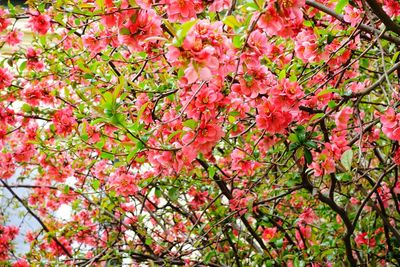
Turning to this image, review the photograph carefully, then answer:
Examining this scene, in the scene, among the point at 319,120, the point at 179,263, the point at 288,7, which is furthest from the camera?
the point at 179,263

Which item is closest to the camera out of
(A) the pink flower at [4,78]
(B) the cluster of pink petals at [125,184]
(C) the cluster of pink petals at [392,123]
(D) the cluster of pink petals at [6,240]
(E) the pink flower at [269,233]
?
(C) the cluster of pink petals at [392,123]

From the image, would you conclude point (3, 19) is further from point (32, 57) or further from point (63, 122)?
point (63, 122)

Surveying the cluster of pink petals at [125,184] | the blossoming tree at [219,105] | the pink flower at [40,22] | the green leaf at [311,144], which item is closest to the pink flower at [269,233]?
the blossoming tree at [219,105]

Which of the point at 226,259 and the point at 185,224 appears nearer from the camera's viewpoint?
the point at 226,259

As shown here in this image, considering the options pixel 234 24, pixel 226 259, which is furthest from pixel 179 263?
pixel 234 24

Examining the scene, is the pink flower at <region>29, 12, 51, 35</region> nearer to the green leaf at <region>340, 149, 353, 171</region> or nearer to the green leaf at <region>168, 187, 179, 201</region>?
the green leaf at <region>168, 187, 179, 201</region>

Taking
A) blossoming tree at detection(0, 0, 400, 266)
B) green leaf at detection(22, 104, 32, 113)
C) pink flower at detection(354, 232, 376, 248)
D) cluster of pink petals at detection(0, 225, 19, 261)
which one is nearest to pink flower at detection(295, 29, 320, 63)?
blossoming tree at detection(0, 0, 400, 266)

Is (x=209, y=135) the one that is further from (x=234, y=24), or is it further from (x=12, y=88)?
(x=12, y=88)

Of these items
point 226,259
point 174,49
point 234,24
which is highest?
point 226,259

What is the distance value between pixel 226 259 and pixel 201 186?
1.74ft

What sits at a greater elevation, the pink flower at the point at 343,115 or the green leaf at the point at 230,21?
the pink flower at the point at 343,115

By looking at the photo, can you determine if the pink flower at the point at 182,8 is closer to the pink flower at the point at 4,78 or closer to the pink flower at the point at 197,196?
the pink flower at the point at 4,78

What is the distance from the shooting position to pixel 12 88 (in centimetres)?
269

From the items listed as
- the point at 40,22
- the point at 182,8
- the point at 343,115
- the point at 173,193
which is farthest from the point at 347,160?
the point at 40,22
